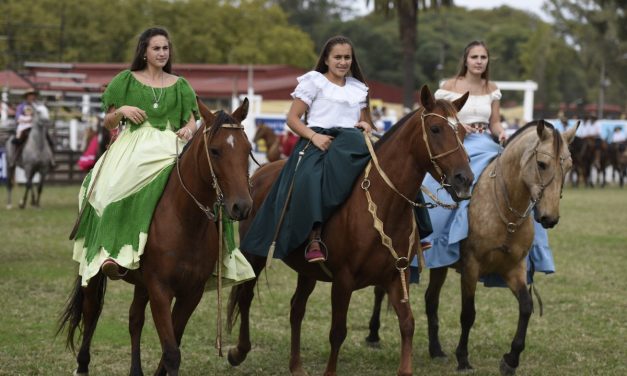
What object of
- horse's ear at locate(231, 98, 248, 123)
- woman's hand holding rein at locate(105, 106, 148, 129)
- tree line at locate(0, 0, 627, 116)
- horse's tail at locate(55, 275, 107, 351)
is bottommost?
horse's tail at locate(55, 275, 107, 351)

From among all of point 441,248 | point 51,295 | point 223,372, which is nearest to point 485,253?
point 441,248

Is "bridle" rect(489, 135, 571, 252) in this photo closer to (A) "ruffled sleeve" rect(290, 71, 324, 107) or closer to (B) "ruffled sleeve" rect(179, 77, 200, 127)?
(A) "ruffled sleeve" rect(290, 71, 324, 107)

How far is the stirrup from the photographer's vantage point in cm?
709

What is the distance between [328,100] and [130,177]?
1.77m

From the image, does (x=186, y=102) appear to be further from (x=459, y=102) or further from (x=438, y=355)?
(x=438, y=355)

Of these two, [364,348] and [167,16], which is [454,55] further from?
[364,348]

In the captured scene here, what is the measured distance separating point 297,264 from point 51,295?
4.55m

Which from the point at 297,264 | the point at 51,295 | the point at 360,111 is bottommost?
the point at 51,295

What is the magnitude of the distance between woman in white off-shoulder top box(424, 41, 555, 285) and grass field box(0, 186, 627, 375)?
0.87 m

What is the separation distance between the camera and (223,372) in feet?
26.5

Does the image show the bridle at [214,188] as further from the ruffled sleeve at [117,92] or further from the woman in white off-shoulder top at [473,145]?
the woman in white off-shoulder top at [473,145]

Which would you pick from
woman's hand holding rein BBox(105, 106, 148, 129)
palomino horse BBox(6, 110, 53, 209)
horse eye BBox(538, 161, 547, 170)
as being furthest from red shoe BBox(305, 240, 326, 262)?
palomino horse BBox(6, 110, 53, 209)

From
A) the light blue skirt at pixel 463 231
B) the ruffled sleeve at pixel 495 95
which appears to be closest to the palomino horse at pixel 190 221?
the light blue skirt at pixel 463 231

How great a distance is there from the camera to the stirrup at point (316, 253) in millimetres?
7090
